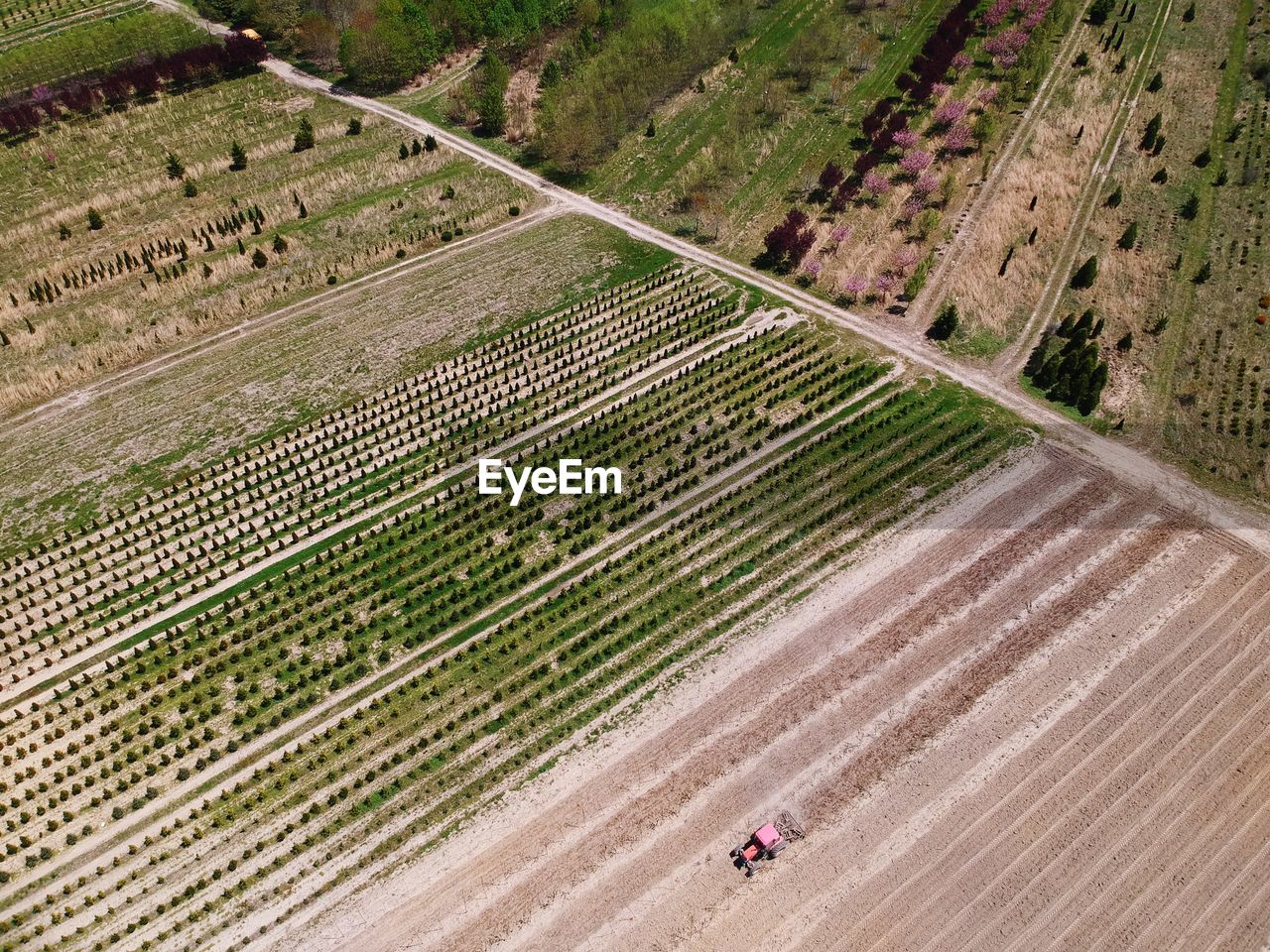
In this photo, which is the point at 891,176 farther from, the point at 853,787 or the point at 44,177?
the point at 44,177

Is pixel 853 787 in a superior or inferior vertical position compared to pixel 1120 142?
inferior

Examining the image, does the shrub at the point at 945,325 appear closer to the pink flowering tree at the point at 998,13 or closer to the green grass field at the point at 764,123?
the green grass field at the point at 764,123

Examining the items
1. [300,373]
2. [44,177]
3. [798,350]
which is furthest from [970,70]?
[44,177]

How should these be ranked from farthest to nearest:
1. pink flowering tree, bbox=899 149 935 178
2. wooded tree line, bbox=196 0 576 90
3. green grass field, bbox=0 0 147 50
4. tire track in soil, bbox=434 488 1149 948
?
green grass field, bbox=0 0 147 50 → wooded tree line, bbox=196 0 576 90 → pink flowering tree, bbox=899 149 935 178 → tire track in soil, bbox=434 488 1149 948

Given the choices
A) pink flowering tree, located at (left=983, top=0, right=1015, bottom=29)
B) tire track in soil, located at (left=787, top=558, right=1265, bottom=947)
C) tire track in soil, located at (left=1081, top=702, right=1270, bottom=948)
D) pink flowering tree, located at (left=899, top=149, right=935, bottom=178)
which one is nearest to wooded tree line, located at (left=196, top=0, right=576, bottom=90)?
pink flowering tree, located at (left=983, top=0, right=1015, bottom=29)

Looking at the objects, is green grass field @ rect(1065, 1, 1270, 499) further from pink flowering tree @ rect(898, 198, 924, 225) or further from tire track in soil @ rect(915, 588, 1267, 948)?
tire track in soil @ rect(915, 588, 1267, 948)

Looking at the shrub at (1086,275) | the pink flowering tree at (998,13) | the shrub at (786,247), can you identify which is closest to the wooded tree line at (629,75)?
the shrub at (786,247)
